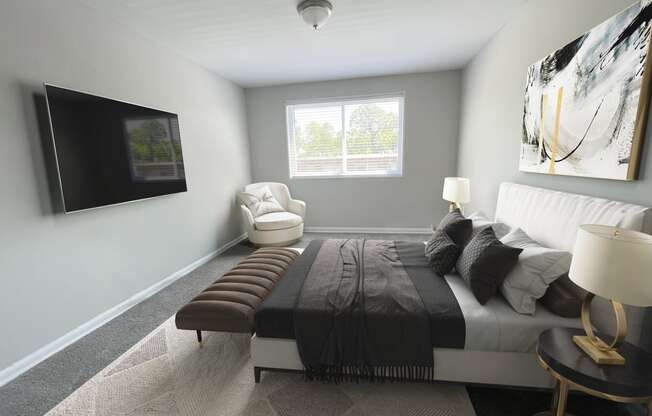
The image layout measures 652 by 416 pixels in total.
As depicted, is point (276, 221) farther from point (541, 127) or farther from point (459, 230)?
point (541, 127)

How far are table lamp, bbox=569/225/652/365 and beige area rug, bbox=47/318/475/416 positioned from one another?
0.75 metres

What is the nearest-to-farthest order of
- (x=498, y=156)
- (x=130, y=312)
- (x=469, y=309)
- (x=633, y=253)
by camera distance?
(x=633, y=253) → (x=469, y=309) → (x=130, y=312) → (x=498, y=156)

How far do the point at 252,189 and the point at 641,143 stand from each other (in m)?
4.27

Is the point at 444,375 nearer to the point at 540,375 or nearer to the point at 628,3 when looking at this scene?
the point at 540,375

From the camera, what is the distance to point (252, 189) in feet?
15.0

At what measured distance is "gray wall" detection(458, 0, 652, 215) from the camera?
1627 millimetres

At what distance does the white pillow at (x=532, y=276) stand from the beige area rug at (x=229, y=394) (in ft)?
2.05

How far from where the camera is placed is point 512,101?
2635mm

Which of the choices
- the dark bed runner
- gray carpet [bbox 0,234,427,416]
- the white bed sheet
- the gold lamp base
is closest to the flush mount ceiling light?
the dark bed runner

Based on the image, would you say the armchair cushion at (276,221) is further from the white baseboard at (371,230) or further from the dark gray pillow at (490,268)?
the dark gray pillow at (490,268)

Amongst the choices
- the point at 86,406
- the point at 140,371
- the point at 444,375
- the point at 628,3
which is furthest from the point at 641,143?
the point at 86,406

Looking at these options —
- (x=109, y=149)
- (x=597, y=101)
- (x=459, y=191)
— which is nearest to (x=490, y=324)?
(x=597, y=101)

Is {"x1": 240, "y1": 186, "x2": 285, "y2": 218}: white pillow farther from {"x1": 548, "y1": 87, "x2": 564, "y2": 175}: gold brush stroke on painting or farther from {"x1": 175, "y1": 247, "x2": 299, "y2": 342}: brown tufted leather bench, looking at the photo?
{"x1": 548, "y1": 87, "x2": 564, "y2": 175}: gold brush stroke on painting

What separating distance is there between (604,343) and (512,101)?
7.37 ft
